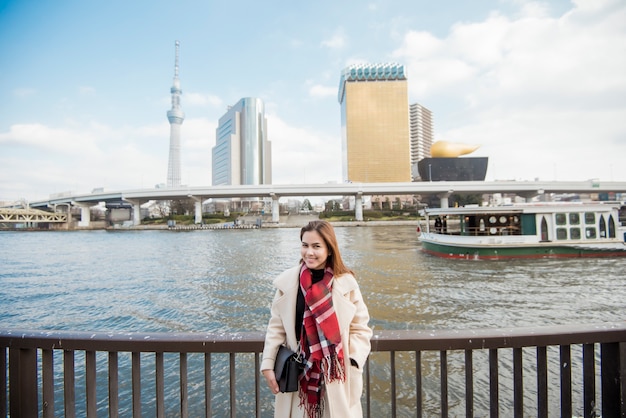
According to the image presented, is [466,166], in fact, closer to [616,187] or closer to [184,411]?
[616,187]

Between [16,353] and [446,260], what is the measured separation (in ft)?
60.8

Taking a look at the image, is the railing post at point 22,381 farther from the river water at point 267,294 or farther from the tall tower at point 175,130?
the tall tower at point 175,130

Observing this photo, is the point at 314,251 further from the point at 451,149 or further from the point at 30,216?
the point at 30,216

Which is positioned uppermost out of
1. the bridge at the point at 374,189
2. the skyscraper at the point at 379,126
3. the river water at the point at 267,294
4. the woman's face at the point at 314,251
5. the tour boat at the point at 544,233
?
the skyscraper at the point at 379,126

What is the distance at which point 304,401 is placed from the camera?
5.93 ft

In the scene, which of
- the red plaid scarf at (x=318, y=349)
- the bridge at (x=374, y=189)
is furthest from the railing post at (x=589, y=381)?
the bridge at (x=374, y=189)

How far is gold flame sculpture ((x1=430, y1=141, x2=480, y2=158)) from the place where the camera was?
243 feet

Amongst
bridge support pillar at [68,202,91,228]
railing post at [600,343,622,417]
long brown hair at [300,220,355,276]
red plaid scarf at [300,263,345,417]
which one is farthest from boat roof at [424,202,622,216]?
bridge support pillar at [68,202,91,228]

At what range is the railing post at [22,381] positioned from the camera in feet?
6.63

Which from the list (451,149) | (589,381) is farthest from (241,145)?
(589,381)

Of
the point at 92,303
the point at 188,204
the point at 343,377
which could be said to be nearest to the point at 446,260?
the point at 92,303

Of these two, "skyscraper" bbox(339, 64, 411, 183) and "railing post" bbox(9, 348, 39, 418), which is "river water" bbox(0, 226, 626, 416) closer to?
"railing post" bbox(9, 348, 39, 418)

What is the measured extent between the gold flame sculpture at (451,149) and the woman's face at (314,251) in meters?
79.5

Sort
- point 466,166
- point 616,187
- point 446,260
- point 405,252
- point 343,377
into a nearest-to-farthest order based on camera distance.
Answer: point 343,377 → point 446,260 → point 405,252 → point 616,187 → point 466,166
